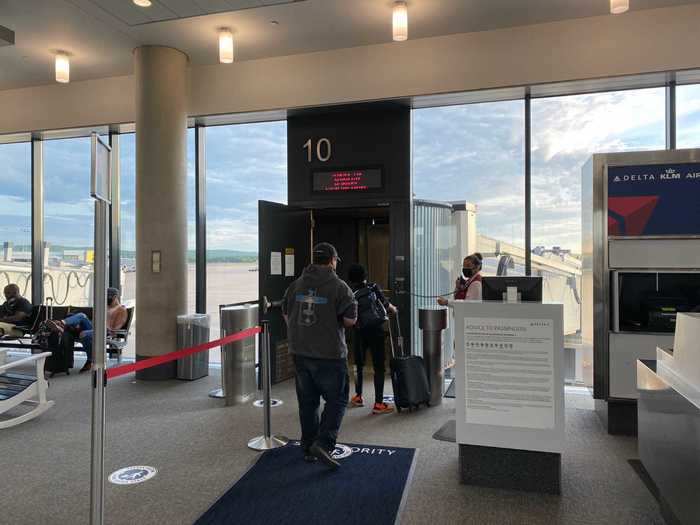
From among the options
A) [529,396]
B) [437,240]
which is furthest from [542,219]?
[529,396]

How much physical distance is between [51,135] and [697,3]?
8477 millimetres

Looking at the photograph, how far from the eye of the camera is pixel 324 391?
11.3 feet

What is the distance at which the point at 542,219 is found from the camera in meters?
5.74

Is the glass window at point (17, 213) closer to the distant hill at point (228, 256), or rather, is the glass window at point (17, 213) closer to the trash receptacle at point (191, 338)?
the distant hill at point (228, 256)

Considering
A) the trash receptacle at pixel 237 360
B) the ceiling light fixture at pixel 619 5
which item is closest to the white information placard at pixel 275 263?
the trash receptacle at pixel 237 360

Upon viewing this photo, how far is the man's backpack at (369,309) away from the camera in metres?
4.67

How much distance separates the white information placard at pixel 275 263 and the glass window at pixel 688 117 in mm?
4431

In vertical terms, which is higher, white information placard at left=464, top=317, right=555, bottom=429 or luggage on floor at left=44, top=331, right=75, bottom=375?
white information placard at left=464, top=317, right=555, bottom=429

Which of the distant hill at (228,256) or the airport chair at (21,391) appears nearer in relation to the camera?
the airport chair at (21,391)

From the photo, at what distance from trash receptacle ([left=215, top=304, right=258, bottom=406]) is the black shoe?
1904 mm

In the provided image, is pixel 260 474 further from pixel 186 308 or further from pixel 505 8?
pixel 505 8

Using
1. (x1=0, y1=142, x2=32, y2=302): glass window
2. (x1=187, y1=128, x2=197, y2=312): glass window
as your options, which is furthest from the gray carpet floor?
(x1=0, y1=142, x2=32, y2=302): glass window

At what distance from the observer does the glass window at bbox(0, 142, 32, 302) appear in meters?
8.12

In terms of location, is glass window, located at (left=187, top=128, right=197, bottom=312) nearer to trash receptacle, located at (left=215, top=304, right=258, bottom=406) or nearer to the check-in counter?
trash receptacle, located at (left=215, top=304, right=258, bottom=406)
